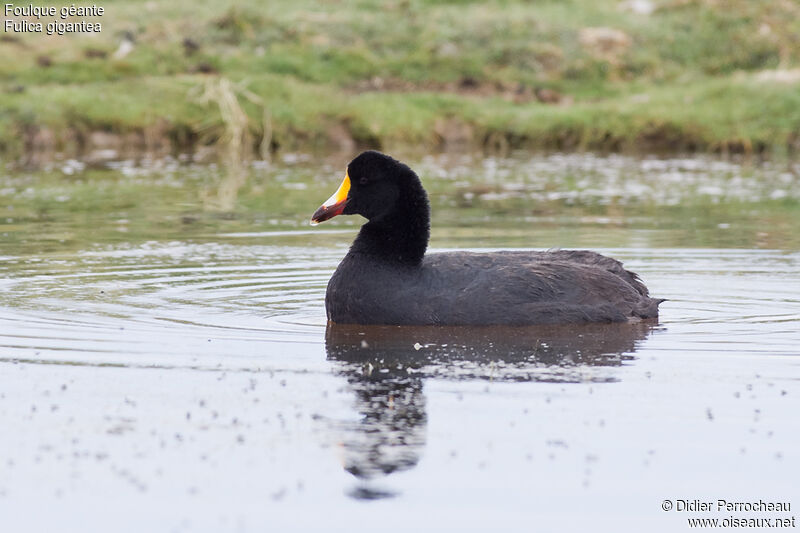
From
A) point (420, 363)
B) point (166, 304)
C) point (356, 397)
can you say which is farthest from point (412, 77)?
point (356, 397)

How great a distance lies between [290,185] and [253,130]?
6599mm

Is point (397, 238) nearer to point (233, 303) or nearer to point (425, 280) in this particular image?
point (425, 280)

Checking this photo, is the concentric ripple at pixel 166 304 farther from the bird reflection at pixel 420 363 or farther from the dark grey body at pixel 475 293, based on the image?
the bird reflection at pixel 420 363

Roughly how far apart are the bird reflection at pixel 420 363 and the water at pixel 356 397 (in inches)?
1.0

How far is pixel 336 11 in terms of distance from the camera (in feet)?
117

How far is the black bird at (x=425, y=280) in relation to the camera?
9.98m

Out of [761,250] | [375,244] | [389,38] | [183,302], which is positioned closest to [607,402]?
[375,244]

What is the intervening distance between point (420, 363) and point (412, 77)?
78.2 feet

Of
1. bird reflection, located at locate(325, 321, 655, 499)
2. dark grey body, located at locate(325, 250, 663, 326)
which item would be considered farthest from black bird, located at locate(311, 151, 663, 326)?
bird reflection, located at locate(325, 321, 655, 499)

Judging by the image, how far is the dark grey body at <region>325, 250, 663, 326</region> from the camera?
996cm

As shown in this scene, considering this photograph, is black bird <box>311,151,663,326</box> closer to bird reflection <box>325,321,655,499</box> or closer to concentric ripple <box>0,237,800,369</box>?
bird reflection <box>325,321,655,499</box>

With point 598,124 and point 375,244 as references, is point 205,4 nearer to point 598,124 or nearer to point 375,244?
point 598,124

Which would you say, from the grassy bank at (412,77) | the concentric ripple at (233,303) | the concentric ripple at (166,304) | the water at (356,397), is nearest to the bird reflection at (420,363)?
the water at (356,397)

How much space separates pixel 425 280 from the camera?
10.1m
